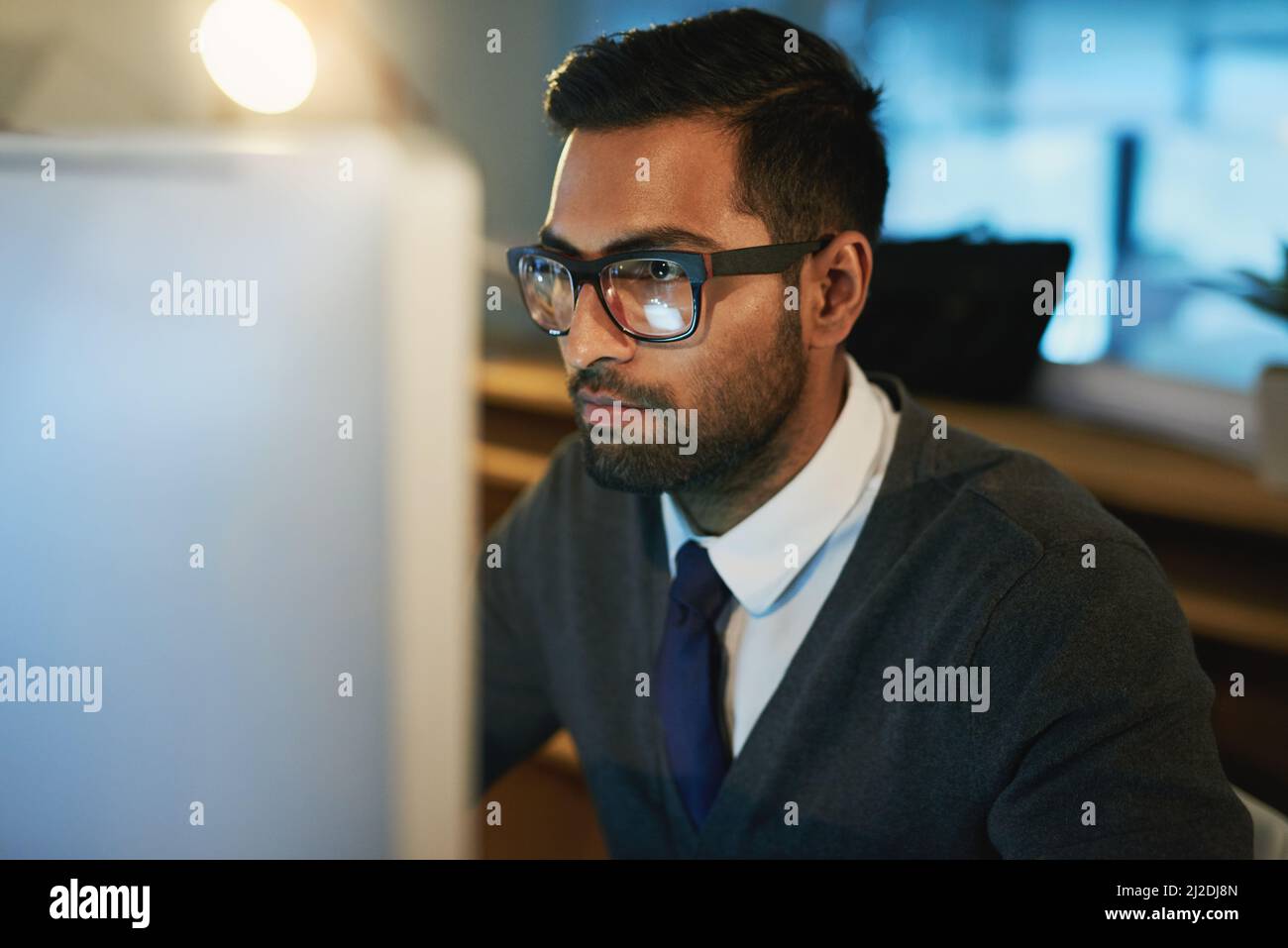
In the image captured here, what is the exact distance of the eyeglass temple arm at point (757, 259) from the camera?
0.85 meters

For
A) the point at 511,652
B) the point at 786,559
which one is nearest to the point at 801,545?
the point at 786,559

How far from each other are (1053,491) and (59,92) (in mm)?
1171

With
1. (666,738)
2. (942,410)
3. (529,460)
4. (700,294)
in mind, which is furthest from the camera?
(529,460)

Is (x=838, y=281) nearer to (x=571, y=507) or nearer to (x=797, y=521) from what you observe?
(x=797, y=521)

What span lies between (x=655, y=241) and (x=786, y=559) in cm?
31

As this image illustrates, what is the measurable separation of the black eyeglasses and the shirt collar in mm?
182

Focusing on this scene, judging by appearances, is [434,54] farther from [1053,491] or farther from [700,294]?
[1053,491]

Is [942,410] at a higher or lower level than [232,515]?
higher

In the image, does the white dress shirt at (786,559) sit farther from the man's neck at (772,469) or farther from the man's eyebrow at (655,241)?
the man's eyebrow at (655,241)

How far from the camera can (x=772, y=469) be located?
988 mm

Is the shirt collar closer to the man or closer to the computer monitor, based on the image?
the man

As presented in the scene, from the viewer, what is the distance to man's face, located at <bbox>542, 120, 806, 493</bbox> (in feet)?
2.83

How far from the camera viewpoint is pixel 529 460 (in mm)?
2025
